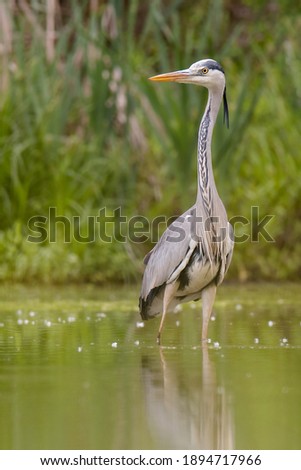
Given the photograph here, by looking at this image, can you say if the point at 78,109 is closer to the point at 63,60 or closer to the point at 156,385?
the point at 63,60

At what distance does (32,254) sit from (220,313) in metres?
3.11

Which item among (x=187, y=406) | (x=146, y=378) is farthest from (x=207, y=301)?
(x=187, y=406)

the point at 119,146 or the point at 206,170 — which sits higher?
the point at 119,146

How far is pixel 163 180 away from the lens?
13.9m

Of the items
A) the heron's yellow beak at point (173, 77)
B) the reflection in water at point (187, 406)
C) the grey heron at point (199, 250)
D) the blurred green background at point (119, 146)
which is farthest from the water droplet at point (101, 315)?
the reflection in water at point (187, 406)

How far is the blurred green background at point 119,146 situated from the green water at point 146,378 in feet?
7.16

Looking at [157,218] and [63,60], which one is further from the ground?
[63,60]

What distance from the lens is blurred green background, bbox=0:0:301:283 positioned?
1298 centimetres

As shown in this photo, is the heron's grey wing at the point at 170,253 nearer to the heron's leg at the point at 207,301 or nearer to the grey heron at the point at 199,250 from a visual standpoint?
the grey heron at the point at 199,250

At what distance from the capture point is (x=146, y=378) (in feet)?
22.2

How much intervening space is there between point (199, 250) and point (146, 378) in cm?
188

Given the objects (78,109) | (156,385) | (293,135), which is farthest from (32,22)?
(156,385)

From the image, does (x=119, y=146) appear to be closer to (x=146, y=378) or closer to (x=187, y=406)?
(x=146, y=378)

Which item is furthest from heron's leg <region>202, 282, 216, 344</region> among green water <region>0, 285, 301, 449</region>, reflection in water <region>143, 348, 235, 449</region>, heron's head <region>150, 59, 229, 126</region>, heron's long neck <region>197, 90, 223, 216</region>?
heron's head <region>150, 59, 229, 126</region>
